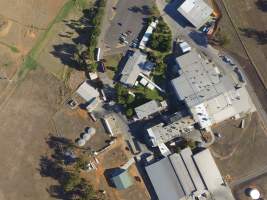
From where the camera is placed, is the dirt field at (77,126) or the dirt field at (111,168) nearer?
the dirt field at (111,168)

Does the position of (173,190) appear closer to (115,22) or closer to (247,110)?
(247,110)

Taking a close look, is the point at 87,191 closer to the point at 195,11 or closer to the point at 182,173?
the point at 182,173

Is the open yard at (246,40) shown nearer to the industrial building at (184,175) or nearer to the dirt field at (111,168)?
the industrial building at (184,175)

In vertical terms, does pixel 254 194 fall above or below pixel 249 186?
below

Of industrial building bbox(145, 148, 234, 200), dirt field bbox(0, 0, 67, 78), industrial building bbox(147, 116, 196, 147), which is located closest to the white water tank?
industrial building bbox(145, 148, 234, 200)

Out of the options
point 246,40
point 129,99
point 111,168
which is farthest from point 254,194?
point 129,99

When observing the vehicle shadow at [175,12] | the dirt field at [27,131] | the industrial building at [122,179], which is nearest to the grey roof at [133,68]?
the vehicle shadow at [175,12]
